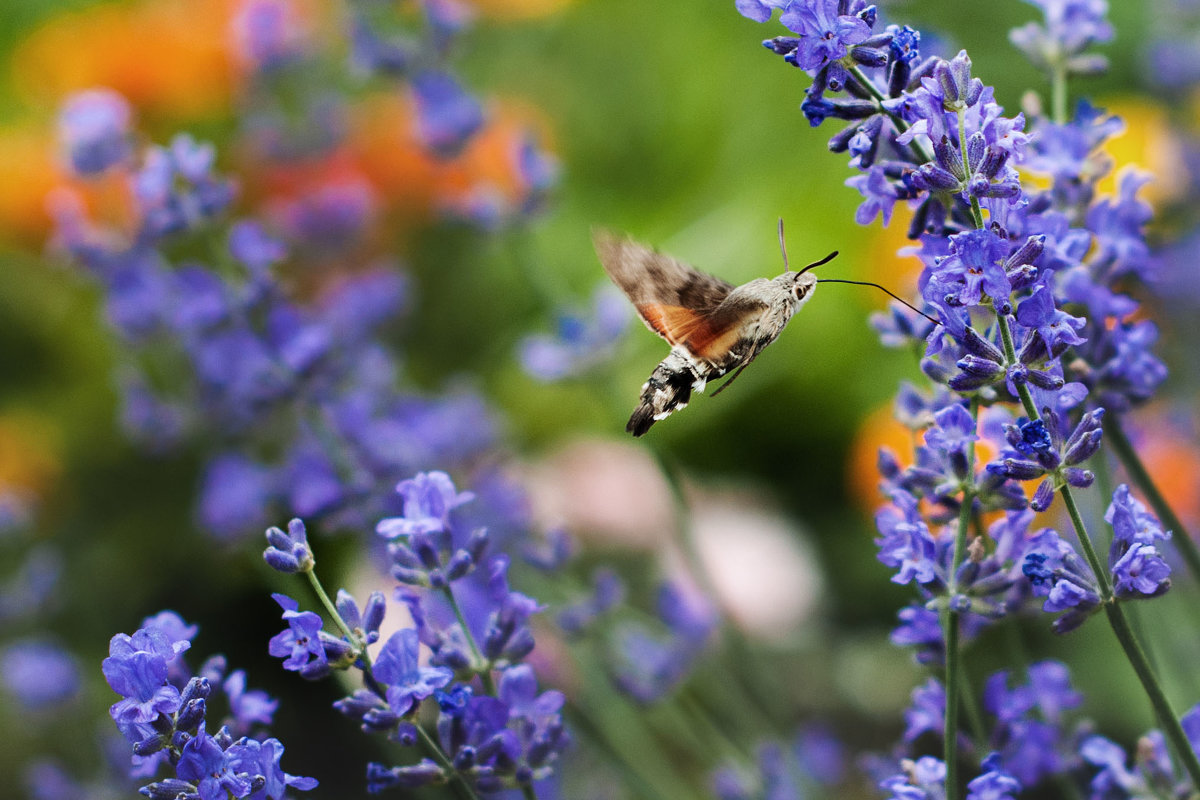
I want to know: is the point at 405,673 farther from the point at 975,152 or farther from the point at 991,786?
the point at 975,152

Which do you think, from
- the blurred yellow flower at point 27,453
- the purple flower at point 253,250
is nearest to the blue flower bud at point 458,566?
the purple flower at point 253,250

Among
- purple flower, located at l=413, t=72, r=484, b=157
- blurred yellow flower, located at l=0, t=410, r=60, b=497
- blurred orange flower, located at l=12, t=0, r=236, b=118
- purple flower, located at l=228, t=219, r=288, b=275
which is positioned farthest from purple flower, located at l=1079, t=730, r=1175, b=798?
blurred orange flower, located at l=12, t=0, r=236, b=118

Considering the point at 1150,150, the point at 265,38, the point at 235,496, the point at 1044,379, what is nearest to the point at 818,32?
the point at 1044,379

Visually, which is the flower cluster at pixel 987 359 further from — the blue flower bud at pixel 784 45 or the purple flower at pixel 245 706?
the purple flower at pixel 245 706

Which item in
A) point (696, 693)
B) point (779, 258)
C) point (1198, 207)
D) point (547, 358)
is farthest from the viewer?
point (779, 258)

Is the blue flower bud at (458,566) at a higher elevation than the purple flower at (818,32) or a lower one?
lower

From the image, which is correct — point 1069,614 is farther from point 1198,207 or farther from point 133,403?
point 1198,207

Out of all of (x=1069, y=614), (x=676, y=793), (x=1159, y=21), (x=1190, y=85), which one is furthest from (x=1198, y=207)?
(x=1069, y=614)
